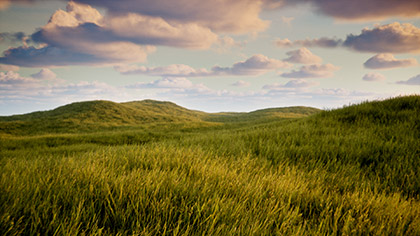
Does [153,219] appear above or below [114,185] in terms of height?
below

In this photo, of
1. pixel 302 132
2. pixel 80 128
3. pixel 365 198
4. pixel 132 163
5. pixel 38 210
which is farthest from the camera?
pixel 80 128

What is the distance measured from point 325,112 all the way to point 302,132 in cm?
469

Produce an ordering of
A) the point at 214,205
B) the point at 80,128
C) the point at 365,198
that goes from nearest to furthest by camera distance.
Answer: the point at 214,205, the point at 365,198, the point at 80,128

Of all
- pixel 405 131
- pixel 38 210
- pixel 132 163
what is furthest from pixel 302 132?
pixel 38 210

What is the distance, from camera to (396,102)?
9.36 meters

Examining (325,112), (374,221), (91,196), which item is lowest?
(374,221)

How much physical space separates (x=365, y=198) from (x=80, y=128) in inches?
1304

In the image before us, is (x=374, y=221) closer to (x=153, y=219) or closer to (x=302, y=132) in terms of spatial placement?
(x=153, y=219)

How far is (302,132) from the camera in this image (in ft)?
21.6

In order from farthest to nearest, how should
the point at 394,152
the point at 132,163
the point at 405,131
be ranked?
1. the point at 405,131
2. the point at 394,152
3. the point at 132,163

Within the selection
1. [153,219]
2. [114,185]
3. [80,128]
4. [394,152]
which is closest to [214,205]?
[153,219]

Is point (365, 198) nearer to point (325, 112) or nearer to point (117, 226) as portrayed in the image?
point (117, 226)

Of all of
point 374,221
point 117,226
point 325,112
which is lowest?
point 374,221

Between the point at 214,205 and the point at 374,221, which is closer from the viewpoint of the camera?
the point at 214,205
